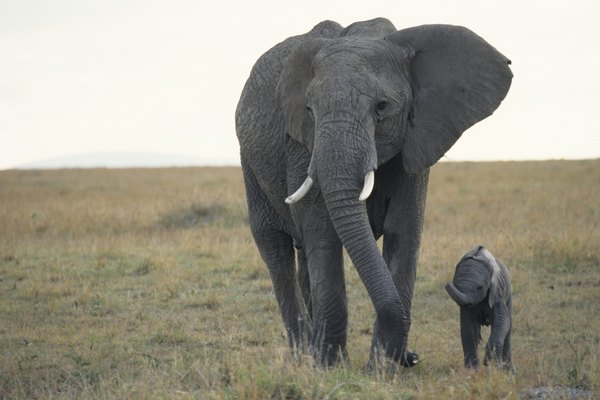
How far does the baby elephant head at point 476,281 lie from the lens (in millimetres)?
7258

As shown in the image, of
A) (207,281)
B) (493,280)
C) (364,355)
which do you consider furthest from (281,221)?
(207,281)

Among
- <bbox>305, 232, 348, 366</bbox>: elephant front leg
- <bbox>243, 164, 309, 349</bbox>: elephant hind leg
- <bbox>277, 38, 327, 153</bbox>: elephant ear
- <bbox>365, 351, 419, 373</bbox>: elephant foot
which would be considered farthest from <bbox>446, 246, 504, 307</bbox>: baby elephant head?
<bbox>243, 164, 309, 349</bbox>: elephant hind leg

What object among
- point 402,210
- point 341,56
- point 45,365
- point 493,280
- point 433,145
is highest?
point 341,56

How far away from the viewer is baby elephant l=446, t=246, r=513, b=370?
7246 millimetres

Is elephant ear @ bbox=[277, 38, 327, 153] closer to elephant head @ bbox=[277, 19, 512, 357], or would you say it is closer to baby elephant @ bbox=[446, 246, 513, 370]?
elephant head @ bbox=[277, 19, 512, 357]

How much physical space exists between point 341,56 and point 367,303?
4940mm

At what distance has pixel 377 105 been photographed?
6594 millimetres

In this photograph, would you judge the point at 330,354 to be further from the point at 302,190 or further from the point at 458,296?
the point at 302,190

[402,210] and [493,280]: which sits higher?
[402,210]

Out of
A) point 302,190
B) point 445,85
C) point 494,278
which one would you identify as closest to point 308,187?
point 302,190

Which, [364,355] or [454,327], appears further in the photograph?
[454,327]

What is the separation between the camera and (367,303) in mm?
11164

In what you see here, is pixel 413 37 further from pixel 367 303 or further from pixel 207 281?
pixel 207 281

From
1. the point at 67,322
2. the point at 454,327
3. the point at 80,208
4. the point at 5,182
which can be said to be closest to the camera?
Answer: the point at 454,327
